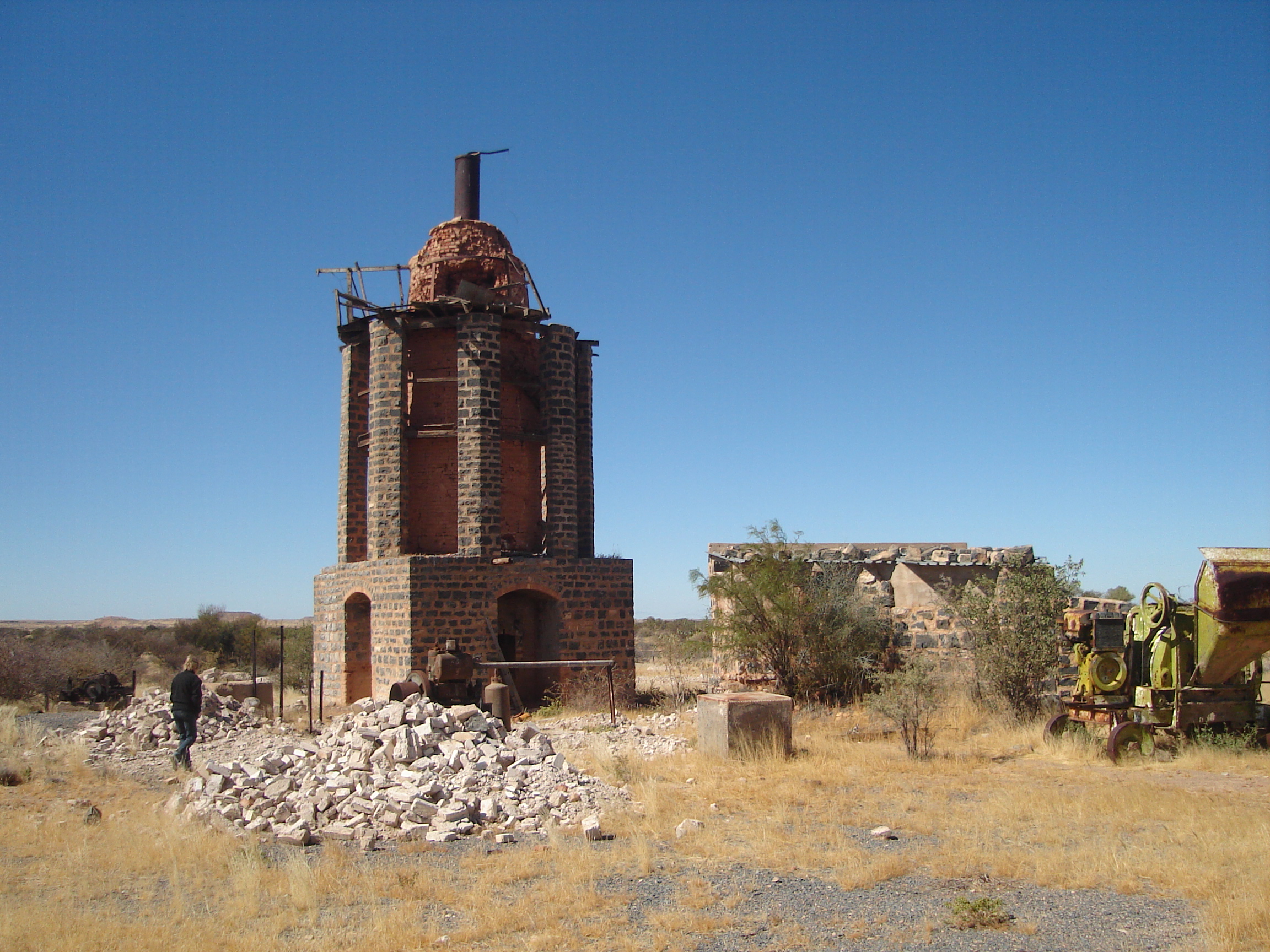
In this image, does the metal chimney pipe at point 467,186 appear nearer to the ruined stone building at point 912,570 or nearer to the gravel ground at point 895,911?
the ruined stone building at point 912,570

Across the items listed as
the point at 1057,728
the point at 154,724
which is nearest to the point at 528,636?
the point at 154,724

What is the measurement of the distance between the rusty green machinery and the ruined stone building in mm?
4604

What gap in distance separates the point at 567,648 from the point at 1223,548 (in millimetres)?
11250

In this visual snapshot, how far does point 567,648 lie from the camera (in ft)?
59.9

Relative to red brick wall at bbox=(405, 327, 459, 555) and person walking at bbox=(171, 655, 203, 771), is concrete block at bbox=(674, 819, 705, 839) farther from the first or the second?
red brick wall at bbox=(405, 327, 459, 555)

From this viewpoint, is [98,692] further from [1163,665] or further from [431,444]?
[1163,665]

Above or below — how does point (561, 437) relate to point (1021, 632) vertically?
above

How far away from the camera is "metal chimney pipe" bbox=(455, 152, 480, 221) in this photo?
20531 millimetres

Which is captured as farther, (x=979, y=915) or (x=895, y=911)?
(x=895, y=911)

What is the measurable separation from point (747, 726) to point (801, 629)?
5.24 metres

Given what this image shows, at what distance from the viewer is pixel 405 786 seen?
930 cm

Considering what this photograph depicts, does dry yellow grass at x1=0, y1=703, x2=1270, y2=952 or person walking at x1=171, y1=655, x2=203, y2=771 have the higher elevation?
person walking at x1=171, y1=655, x2=203, y2=771

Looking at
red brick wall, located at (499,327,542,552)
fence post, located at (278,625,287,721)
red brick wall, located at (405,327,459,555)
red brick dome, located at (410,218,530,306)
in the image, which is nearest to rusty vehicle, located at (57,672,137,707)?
fence post, located at (278,625,287,721)

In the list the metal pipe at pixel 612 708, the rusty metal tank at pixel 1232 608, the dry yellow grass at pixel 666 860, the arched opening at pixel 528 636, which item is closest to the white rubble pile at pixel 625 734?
the metal pipe at pixel 612 708
